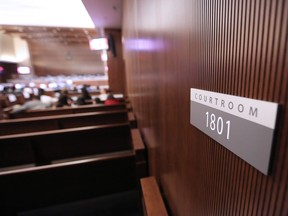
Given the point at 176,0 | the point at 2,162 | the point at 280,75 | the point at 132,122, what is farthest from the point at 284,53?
the point at 2,162

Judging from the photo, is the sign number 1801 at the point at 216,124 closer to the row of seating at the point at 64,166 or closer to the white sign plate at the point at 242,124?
the white sign plate at the point at 242,124

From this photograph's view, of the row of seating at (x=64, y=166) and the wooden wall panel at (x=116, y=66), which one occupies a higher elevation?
the wooden wall panel at (x=116, y=66)

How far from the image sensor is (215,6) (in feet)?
1.29

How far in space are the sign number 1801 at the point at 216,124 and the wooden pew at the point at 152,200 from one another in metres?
0.66

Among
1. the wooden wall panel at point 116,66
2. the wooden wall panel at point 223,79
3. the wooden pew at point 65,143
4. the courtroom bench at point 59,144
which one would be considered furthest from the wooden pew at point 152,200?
the wooden wall panel at point 116,66

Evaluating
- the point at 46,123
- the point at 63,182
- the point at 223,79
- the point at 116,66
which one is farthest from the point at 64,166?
the point at 116,66

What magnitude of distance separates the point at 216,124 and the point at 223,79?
0.35ft

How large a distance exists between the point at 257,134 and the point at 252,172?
0.08 meters

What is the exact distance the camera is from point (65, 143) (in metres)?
2.12

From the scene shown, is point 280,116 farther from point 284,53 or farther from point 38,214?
point 38,214

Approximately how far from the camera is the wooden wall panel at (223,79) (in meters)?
0.26

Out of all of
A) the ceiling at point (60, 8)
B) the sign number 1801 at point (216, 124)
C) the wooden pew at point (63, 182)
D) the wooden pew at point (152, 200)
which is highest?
the ceiling at point (60, 8)

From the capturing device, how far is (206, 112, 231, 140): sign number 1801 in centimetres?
37

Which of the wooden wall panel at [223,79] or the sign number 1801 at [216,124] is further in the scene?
the sign number 1801 at [216,124]
